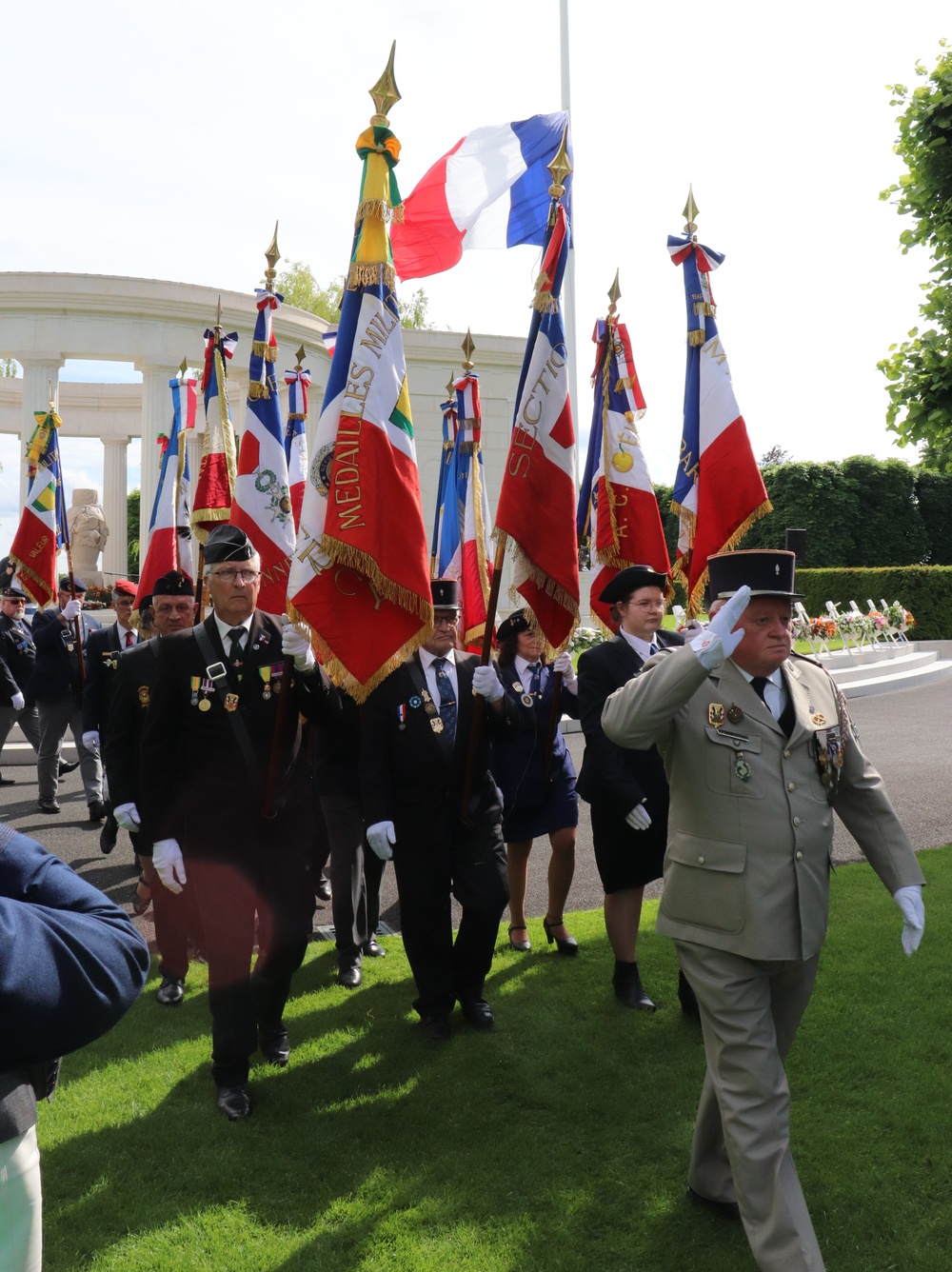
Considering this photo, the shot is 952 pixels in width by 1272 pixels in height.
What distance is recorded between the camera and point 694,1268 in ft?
10.3

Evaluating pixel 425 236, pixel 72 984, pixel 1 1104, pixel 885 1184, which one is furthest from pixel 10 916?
pixel 425 236

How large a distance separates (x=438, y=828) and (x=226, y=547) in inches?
64.6

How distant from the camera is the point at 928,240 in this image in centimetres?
926

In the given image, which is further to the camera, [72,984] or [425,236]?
[425,236]

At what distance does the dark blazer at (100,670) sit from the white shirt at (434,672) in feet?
12.5

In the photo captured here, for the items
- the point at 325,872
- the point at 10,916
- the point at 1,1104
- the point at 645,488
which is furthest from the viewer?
the point at 325,872

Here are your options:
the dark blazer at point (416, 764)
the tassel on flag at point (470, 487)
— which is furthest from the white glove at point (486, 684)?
the tassel on flag at point (470, 487)

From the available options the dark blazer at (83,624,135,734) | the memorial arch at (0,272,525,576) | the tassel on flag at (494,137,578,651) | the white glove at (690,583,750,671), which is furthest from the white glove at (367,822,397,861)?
the memorial arch at (0,272,525,576)

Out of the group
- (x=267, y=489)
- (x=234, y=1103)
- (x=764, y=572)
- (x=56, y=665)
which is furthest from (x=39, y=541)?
(x=764, y=572)

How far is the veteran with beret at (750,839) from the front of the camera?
305cm

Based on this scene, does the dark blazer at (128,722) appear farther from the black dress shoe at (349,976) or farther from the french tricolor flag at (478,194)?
the french tricolor flag at (478,194)

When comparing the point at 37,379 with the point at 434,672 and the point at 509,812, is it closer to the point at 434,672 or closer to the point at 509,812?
the point at 509,812

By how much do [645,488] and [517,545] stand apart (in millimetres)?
2212

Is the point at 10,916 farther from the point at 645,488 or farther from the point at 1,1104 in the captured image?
the point at 645,488
